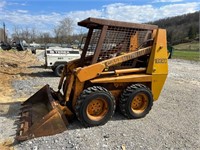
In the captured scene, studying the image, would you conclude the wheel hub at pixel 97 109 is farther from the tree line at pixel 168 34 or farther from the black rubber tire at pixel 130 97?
the tree line at pixel 168 34

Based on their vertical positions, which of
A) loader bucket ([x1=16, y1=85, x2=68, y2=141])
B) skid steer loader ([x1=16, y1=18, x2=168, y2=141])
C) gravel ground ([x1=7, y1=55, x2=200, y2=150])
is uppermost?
skid steer loader ([x1=16, y1=18, x2=168, y2=141])

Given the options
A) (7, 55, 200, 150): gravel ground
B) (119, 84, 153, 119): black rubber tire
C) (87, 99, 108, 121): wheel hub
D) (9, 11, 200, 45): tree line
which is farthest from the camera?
(9, 11, 200, 45): tree line

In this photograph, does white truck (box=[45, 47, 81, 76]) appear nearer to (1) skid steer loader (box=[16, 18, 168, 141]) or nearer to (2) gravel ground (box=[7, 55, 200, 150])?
(1) skid steer loader (box=[16, 18, 168, 141])

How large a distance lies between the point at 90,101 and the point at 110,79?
0.72 meters

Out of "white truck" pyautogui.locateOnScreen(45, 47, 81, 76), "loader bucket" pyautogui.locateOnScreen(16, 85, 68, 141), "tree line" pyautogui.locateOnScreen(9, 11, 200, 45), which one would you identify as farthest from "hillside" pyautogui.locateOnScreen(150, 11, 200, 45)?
"loader bucket" pyautogui.locateOnScreen(16, 85, 68, 141)

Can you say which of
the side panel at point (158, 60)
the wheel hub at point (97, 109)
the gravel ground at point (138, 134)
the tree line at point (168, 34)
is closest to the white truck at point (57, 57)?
the gravel ground at point (138, 134)

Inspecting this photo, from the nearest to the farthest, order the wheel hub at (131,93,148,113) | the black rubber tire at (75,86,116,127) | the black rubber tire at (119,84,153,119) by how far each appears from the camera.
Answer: the black rubber tire at (75,86,116,127) < the black rubber tire at (119,84,153,119) < the wheel hub at (131,93,148,113)

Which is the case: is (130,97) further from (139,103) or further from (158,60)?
(158,60)

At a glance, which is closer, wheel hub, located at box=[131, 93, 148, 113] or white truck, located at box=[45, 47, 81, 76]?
wheel hub, located at box=[131, 93, 148, 113]

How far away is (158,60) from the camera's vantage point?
237 inches

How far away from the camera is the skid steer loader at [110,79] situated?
17.5ft

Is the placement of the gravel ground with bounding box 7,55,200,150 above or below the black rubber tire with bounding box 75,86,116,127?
below

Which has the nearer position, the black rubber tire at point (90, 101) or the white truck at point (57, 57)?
the black rubber tire at point (90, 101)

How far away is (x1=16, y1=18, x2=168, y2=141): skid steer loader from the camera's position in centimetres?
534
